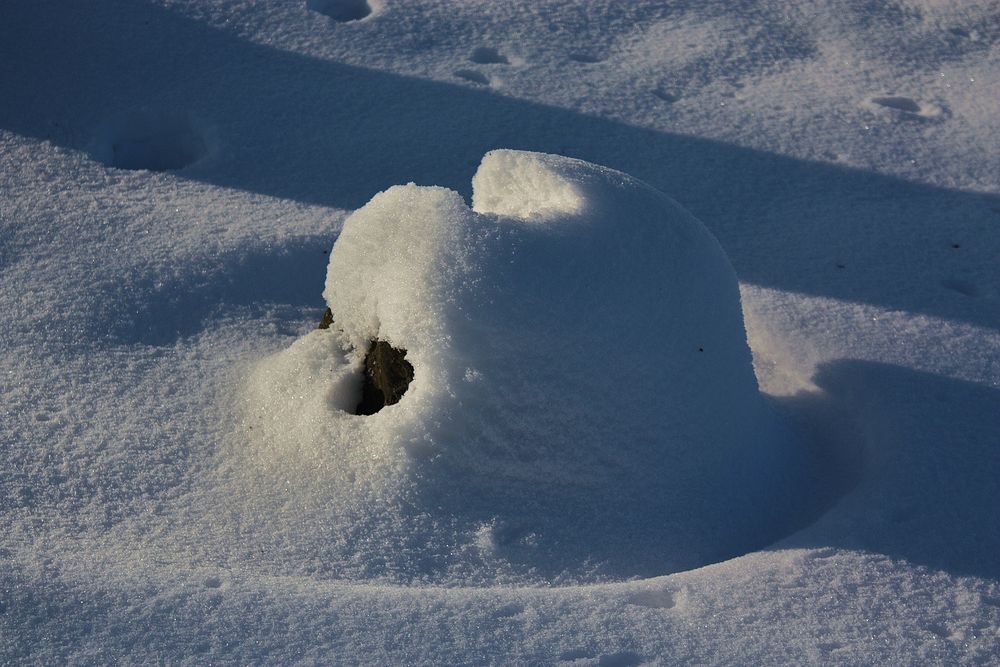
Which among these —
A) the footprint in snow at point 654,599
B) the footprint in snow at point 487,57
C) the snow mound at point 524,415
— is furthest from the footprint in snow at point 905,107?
the footprint in snow at point 654,599

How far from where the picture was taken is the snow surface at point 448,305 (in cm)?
230

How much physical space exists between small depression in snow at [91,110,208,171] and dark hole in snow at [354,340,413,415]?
165 centimetres

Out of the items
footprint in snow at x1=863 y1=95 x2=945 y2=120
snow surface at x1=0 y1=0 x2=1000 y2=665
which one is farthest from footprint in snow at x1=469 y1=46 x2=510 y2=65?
footprint in snow at x1=863 y1=95 x2=945 y2=120

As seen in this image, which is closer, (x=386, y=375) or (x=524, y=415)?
(x=524, y=415)

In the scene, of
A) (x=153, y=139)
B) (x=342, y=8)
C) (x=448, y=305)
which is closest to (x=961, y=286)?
(x=448, y=305)

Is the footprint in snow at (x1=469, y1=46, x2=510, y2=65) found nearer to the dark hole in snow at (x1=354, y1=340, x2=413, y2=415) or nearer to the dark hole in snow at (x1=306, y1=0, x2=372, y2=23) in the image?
the dark hole in snow at (x1=306, y1=0, x2=372, y2=23)

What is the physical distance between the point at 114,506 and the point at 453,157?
190 cm

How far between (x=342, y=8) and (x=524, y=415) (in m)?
2.73

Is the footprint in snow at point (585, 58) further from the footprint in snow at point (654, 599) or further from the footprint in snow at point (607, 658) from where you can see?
the footprint in snow at point (607, 658)

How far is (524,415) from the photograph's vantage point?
2.64 m

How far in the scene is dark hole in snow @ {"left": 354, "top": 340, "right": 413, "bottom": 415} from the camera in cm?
277

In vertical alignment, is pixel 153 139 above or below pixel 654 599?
above

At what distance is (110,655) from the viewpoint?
6.86 ft

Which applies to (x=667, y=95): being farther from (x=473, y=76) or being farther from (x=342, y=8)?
(x=342, y=8)
